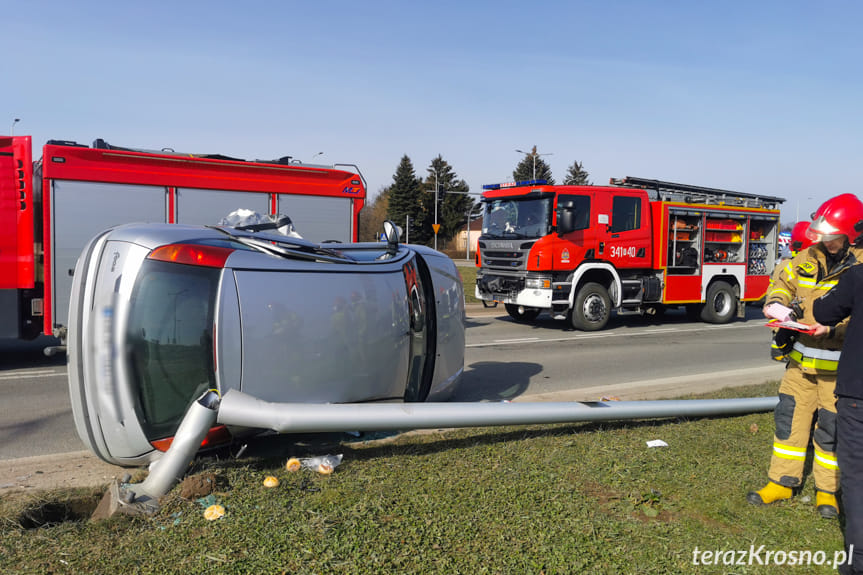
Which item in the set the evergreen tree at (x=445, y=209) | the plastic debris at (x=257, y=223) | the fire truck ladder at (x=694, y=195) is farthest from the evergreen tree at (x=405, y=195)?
the plastic debris at (x=257, y=223)

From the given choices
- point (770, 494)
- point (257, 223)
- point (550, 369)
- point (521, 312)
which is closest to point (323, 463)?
point (257, 223)

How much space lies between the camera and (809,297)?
13.4 ft

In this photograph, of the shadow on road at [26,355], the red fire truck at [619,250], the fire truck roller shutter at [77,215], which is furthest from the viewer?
the red fire truck at [619,250]

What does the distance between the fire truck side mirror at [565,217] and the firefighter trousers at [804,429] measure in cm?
854

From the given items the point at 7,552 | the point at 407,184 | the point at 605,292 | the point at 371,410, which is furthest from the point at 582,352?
the point at 407,184

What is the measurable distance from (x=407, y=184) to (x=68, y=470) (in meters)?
71.3

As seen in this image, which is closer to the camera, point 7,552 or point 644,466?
point 7,552

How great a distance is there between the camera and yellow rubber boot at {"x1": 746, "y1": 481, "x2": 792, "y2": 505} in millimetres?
3957

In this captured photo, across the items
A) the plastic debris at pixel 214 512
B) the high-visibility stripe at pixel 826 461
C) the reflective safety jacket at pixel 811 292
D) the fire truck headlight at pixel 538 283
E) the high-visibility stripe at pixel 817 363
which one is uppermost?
the reflective safety jacket at pixel 811 292

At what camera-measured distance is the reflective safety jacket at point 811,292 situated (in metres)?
3.93

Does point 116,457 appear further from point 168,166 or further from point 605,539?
point 168,166

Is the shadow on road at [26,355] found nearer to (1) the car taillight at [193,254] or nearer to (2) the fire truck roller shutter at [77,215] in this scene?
(2) the fire truck roller shutter at [77,215]

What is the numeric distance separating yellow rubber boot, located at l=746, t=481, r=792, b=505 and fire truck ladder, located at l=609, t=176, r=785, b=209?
11.2m

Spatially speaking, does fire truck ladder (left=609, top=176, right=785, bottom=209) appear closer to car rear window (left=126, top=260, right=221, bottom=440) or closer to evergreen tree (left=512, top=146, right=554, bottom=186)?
car rear window (left=126, top=260, right=221, bottom=440)
